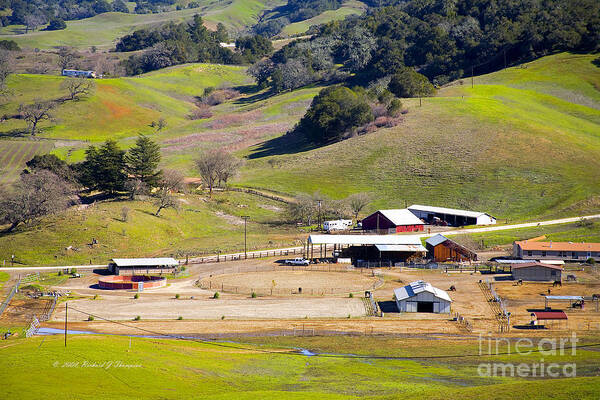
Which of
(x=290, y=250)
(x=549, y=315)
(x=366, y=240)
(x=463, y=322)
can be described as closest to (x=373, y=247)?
(x=366, y=240)

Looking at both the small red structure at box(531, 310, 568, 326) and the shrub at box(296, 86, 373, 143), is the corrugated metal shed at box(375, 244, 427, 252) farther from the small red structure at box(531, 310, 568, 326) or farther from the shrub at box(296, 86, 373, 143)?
the shrub at box(296, 86, 373, 143)

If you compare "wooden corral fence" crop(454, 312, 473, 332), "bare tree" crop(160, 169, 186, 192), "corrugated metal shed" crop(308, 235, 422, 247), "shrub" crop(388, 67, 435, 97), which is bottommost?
"wooden corral fence" crop(454, 312, 473, 332)

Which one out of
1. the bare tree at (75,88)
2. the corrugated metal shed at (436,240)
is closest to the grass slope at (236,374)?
the corrugated metal shed at (436,240)

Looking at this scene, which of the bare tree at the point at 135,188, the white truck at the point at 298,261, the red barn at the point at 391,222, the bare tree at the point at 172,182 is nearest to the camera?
the white truck at the point at 298,261

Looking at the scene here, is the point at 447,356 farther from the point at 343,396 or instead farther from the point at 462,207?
the point at 462,207

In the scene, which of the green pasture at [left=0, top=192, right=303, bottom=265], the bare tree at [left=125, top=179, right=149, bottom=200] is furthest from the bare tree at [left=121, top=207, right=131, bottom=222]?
the bare tree at [left=125, top=179, right=149, bottom=200]

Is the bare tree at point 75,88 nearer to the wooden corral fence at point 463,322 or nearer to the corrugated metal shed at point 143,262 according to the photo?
the corrugated metal shed at point 143,262

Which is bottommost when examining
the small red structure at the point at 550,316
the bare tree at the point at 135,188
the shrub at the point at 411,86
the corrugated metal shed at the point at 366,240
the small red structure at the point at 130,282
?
the small red structure at the point at 550,316
